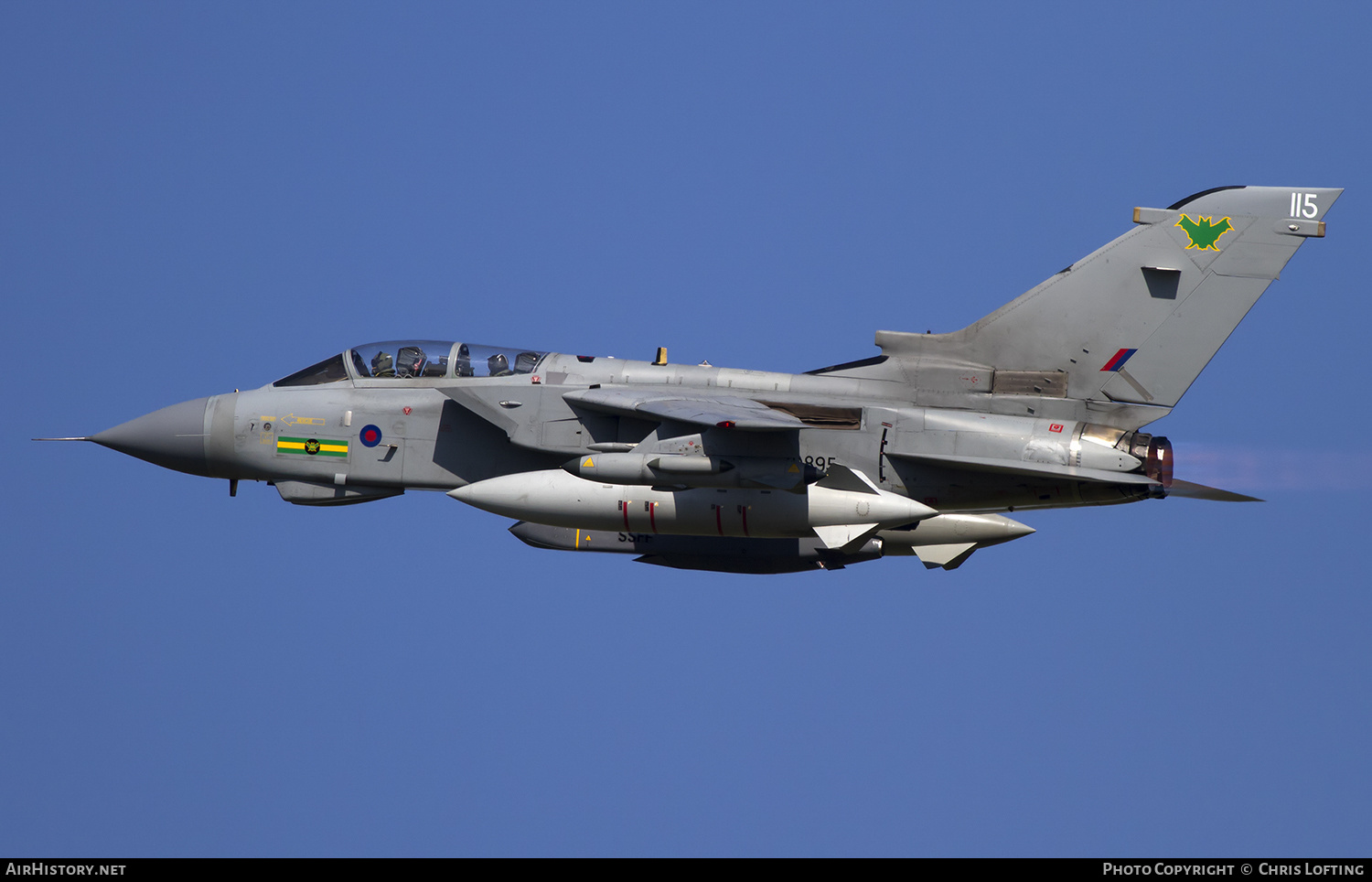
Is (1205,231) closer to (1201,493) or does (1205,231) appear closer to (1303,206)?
(1303,206)

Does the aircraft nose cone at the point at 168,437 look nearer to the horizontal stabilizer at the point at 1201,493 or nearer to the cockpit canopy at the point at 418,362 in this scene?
the cockpit canopy at the point at 418,362

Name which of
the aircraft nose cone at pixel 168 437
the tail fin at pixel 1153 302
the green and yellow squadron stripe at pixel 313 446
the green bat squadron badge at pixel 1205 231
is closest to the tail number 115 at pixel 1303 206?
the tail fin at pixel 1153 302

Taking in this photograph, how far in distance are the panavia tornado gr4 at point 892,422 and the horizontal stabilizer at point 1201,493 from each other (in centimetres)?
3

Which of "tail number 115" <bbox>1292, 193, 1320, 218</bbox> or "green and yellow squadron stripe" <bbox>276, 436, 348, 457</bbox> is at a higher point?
"tail number 115" <bbox>1292, 193, 1320, 218</bbox>

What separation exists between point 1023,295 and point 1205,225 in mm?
2014

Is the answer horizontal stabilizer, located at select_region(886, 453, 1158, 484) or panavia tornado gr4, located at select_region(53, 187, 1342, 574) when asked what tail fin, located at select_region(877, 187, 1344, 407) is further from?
horizontal stabilizer, located at select_region(886, 453, 1158, 484)

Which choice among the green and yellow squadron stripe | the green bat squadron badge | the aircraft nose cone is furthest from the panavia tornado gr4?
the aircraft nose cone

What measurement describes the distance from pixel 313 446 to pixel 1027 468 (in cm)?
800

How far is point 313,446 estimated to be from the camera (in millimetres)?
21781

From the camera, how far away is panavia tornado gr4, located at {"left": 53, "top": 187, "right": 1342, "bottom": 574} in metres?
19.8

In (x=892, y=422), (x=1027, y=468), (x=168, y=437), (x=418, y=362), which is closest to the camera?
(x=1027, y=468)

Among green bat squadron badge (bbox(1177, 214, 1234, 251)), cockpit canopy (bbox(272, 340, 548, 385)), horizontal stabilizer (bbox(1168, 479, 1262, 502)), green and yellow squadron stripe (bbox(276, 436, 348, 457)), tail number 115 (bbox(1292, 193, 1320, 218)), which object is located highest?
tail number 115 (bbox(1292, 193, 1320, 218))

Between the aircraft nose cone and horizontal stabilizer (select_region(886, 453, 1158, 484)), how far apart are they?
7.99 meters

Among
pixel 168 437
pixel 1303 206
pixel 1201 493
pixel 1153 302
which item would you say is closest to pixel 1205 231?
pixel 1153 302
